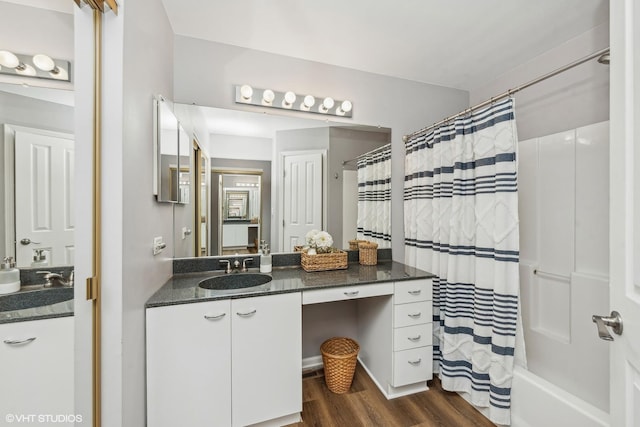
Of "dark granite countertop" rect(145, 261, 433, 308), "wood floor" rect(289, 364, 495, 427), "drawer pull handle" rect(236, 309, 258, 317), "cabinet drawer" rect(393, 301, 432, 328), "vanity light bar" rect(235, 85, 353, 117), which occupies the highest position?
"vanity light bar" rect(235, 85, 353, 117)

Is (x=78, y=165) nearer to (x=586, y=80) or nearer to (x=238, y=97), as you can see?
(x=238, y=97)

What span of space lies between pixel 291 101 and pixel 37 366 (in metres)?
1.90

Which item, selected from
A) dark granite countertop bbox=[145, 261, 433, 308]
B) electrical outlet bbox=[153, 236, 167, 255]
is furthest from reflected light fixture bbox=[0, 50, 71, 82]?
dark granite countertop bbox=[145, 261, 433, 308]

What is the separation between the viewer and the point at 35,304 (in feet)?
2.60

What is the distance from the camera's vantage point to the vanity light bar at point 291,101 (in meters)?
1.92

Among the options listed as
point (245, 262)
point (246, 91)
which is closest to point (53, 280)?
point (245, 262)

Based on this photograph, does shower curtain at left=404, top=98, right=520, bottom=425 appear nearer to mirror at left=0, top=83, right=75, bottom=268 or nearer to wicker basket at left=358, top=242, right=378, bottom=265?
wicker basket at left=358, top=242, right=378, bottom=265

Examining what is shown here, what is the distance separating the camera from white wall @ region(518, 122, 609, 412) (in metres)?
1.68

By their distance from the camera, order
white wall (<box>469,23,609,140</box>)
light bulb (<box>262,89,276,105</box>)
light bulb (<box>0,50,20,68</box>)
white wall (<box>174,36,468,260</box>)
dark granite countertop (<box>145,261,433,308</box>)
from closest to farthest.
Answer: light bulb (<box>0,50,20,68</box>) → dark granite countertop (<box>145,261,433,308</box>) → white wall (<box>469,23,609,140</box>) → white wall (<box>174,36,468,260</box>) → light bulb (<box>262,89,276,105</box>)

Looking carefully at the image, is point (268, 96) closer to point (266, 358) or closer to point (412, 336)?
point (266, 358)

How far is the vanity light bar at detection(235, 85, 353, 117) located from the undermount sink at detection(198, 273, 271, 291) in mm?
1251

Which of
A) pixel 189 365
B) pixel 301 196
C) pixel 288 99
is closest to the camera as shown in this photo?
pixel 189 365

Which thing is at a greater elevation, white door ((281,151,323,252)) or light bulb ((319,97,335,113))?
light bulb ((319,97,335,113))

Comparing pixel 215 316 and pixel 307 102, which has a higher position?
pixel 307 102
